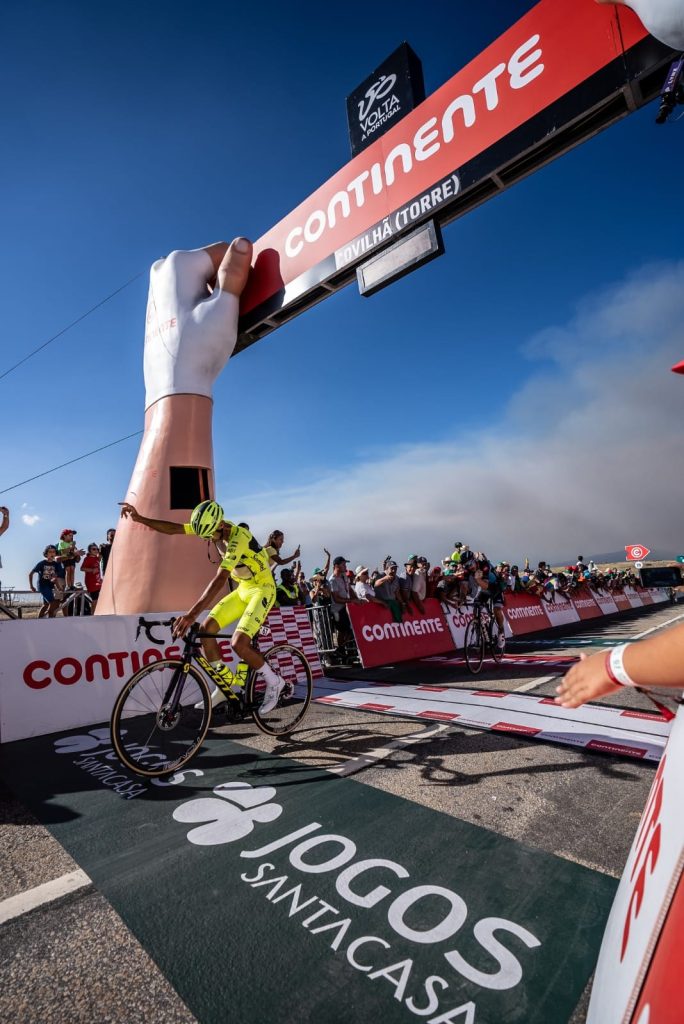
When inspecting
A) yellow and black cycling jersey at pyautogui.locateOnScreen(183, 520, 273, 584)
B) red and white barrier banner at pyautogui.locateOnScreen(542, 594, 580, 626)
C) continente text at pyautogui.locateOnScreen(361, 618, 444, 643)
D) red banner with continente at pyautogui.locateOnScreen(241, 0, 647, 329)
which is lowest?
red and white barrier banner at pyautogui.locateOnScreen(542, 594, 580, 626)

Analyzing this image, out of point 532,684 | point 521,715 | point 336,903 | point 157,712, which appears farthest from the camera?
point 532,684

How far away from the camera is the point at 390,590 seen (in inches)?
425

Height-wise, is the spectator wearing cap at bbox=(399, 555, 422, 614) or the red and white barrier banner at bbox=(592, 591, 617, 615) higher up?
the spectator wearing cap at bbox=(399, 555, 422, 614)

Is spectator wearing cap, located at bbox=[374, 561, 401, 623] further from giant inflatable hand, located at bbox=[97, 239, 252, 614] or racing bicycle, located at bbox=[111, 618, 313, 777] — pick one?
racing bicycle, located at bbox=[111, 618, 313, 777]

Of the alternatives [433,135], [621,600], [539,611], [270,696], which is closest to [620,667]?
[270,696]

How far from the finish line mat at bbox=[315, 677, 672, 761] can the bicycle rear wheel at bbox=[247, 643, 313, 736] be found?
824mm

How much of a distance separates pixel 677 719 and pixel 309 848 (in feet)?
7.30

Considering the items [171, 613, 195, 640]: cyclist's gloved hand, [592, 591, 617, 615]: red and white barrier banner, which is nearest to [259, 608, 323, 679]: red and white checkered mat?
[171, 613, 195, 640]: cyclist's gloved hand

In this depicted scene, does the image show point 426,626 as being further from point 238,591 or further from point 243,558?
point 243,558

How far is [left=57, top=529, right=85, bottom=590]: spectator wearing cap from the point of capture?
10688 mm

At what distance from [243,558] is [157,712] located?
152 centimetres

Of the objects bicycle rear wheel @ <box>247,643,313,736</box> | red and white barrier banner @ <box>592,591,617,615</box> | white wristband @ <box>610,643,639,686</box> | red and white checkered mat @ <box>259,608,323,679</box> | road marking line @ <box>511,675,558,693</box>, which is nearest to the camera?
white wristband @ <box>610,643,639,686</box>

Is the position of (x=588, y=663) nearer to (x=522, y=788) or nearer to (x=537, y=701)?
(x=522, y=788)

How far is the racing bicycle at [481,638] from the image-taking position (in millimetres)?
8289
